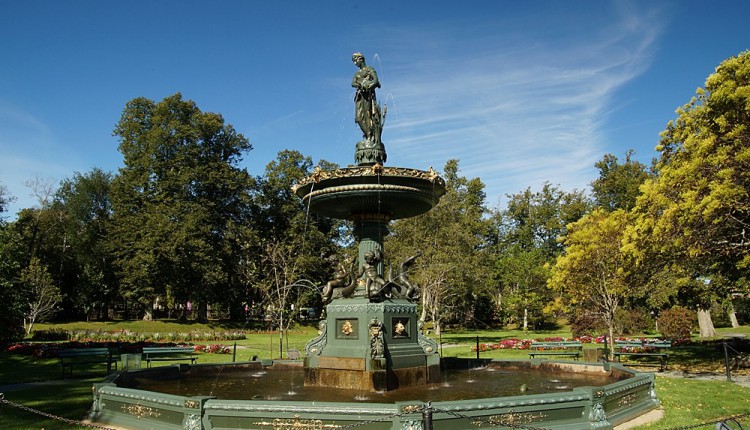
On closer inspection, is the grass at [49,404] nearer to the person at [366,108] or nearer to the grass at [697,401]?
the person at [366,108]

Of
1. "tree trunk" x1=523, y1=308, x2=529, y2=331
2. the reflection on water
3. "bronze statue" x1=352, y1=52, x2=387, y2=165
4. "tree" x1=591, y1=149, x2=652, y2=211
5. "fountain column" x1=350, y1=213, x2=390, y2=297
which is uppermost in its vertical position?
"tree" x1=591, y1=149, x2=652, y2=211

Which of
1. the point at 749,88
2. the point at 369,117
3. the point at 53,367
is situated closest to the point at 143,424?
the point at 369,117

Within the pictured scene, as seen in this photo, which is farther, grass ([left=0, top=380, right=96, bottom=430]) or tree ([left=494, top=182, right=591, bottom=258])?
tree ([left=494, top=182, right=591, bottom=258])

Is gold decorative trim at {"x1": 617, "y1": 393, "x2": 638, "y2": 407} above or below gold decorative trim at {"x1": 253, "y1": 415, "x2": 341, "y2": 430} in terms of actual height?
below

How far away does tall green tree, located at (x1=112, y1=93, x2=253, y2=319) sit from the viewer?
42.7m

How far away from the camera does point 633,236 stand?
56.0 ft

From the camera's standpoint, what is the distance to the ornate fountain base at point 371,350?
32.9 feet

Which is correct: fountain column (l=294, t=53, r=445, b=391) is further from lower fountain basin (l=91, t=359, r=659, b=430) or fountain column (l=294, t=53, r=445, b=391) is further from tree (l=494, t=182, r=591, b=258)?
tree (l=494, t=182, r=591, b=258)

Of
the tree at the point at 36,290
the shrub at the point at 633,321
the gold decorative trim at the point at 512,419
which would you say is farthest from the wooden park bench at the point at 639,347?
the tree at the point at 36,290

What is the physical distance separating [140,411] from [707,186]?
14598mm

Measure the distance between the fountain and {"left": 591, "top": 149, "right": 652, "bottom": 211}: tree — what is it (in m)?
42.7

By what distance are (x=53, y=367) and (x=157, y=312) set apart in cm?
5533

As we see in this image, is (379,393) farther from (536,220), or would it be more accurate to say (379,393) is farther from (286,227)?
(536,220)

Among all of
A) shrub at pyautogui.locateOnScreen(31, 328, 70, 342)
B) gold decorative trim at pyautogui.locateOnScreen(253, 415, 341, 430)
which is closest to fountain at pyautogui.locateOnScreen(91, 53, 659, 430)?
gold decorative trim at pyautogui.locateOnScreen(253, 415, 341, 430)
